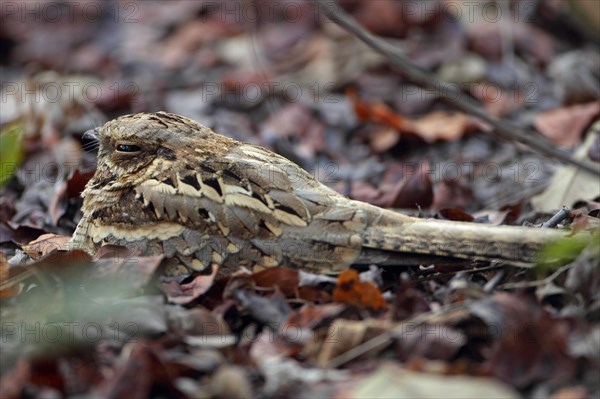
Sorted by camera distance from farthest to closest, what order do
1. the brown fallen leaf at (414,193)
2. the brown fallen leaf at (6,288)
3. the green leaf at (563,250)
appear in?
the brown fallen leaf at (414,193), the brown fallen leaf at (6,288), the green leaf at (563,250)

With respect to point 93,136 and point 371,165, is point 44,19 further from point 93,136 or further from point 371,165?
point 93,136

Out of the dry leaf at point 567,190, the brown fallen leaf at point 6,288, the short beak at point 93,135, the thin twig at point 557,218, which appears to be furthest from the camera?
the dry leaf at point 567,190

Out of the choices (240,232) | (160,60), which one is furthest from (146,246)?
(160,60)

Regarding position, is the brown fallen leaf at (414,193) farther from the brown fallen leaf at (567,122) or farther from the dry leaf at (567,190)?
the brown fallen leaf at (567,122)

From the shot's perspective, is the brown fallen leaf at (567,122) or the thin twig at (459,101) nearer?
the thin twig at (459,101)

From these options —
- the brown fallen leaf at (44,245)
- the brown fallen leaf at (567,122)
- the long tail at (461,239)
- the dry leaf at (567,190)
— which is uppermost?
the long tail at (461,239)

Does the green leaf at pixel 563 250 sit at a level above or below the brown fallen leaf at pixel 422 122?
above

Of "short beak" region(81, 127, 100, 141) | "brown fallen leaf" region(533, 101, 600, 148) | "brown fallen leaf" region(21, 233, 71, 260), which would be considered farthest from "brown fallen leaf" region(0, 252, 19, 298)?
"brown fallen leaf" region(533, 101, 600, 148)

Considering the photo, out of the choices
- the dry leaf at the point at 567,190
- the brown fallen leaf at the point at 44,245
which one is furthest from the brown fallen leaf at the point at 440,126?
the brown fallen leaf at the point at 44,245
